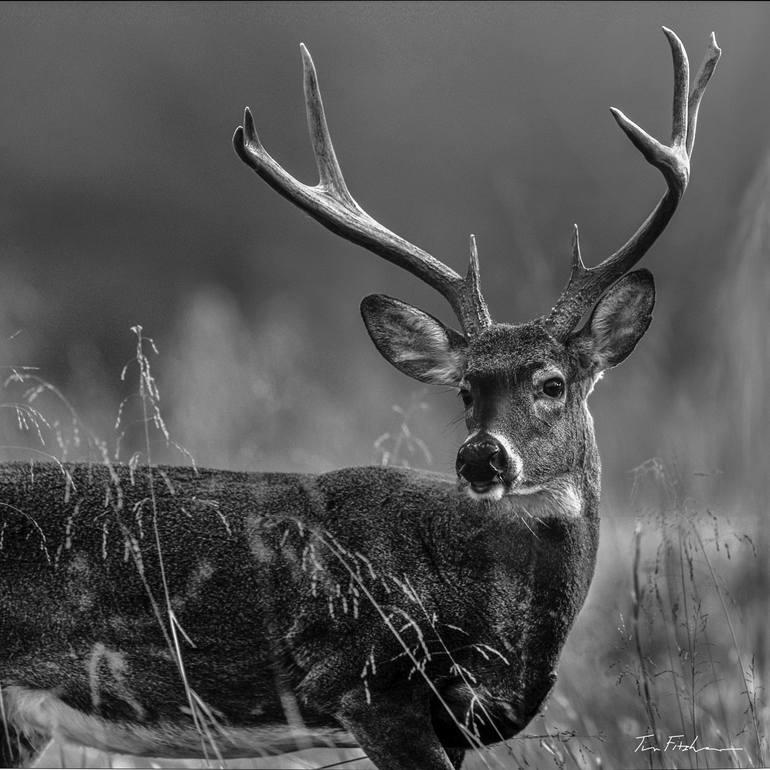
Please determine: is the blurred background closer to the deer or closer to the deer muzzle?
the deer

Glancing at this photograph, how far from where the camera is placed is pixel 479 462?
3643mm

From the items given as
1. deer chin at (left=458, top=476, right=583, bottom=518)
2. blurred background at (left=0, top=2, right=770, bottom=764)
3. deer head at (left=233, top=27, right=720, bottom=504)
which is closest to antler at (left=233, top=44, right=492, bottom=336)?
deer head at (left=233, top=27, right=720, bottom=504)

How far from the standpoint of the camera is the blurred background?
5.50 m

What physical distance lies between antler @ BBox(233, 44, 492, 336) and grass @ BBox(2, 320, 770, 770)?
46 centimetres

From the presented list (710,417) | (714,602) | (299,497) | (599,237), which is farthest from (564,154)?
(299,497)

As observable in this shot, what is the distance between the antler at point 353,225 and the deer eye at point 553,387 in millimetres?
405

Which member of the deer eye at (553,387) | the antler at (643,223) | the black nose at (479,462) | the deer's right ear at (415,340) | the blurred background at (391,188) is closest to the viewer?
the black nose at (479,462)

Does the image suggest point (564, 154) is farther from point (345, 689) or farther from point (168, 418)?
point (345, 689)

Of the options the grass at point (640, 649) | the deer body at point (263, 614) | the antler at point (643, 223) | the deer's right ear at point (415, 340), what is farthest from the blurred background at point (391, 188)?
the antler at point (643, 223)

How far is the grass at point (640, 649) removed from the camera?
3688mm

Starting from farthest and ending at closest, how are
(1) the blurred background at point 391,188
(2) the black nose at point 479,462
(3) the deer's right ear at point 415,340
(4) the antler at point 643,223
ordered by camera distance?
(1) the blurred background at point 391,188 → (3) the deer's right ear at point 415,340 → (4) the antler at point 643,223 → (2) the black nose at point 479,462
